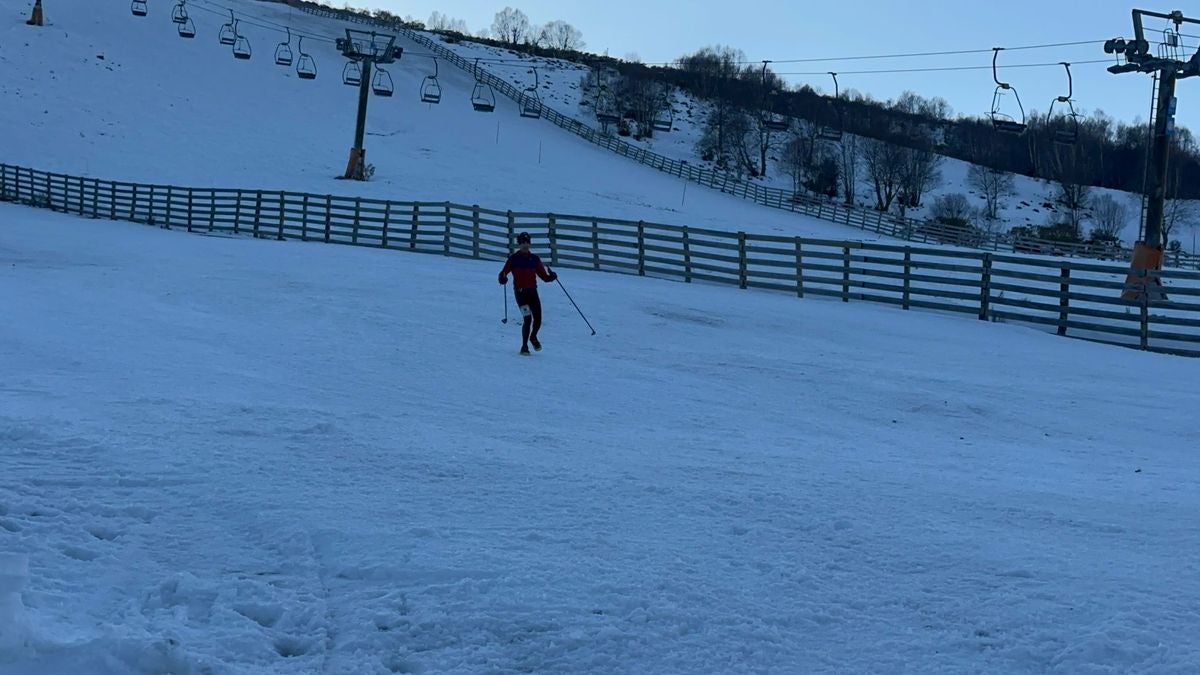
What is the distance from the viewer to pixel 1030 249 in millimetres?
48156

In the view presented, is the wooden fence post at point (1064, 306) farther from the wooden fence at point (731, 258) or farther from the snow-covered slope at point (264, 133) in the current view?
the snow-covered slope at point (264, 133)

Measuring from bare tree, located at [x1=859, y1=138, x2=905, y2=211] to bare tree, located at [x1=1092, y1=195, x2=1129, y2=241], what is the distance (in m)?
13.1

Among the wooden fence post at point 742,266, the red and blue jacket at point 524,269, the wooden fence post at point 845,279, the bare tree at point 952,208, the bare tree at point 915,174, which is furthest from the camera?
the bare tree at point 915,174

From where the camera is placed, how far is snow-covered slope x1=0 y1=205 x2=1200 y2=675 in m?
4.32

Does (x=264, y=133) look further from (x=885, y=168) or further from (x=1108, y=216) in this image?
(x=1108, y=216)

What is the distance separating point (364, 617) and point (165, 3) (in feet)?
304

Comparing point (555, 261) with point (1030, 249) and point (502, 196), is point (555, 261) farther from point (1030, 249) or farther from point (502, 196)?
point (1030, 249)

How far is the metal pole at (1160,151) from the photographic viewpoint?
20656 mm

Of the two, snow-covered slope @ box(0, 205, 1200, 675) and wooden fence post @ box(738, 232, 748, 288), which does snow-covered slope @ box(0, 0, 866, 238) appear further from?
snow-covered slope @ box(0, 205, 1200, 675)

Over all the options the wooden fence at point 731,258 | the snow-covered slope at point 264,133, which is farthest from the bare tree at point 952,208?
Answer: the wooden fence at point 731,258

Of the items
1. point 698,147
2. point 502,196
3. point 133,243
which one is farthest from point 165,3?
point 133,243

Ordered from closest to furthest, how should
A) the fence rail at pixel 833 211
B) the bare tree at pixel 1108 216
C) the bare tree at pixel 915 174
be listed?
the fence rail at pixel 833 211 → the bare tree at pixel 1108 216 → the bare tree at pixel 915 174

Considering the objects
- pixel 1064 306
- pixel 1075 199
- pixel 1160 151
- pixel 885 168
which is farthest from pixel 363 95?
pixel 1075 199

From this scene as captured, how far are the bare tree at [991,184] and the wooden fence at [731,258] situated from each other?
32475 millimetres
